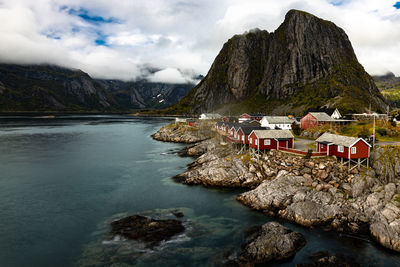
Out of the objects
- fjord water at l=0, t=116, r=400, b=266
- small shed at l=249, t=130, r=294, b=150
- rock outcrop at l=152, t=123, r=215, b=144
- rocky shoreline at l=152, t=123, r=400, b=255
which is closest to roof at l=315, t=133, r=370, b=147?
rocky shoreline at l=152, t=123, r=400, b=255

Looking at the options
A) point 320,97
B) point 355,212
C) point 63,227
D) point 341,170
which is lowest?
point 63,227

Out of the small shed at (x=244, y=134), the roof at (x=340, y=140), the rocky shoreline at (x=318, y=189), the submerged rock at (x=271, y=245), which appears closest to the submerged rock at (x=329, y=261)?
the submerged rock at (x=271, y=245)

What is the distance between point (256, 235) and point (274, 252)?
12.8 ft

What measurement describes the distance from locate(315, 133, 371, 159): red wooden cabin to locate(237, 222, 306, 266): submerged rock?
20885mm

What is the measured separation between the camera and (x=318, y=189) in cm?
3816

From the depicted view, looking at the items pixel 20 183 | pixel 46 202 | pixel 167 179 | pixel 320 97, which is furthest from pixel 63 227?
pixel 320 97

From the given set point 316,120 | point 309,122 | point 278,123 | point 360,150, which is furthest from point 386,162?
point 278,123

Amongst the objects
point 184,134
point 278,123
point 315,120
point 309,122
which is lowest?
point 184,134

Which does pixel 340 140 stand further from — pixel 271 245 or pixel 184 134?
pixel 184 134

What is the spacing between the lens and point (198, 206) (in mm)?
39812

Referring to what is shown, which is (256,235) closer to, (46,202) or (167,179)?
(167,179)

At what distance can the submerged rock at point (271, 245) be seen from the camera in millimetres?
25758

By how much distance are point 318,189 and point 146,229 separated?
2651 centimetres

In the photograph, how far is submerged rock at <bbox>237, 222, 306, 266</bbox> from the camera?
1014 inches
